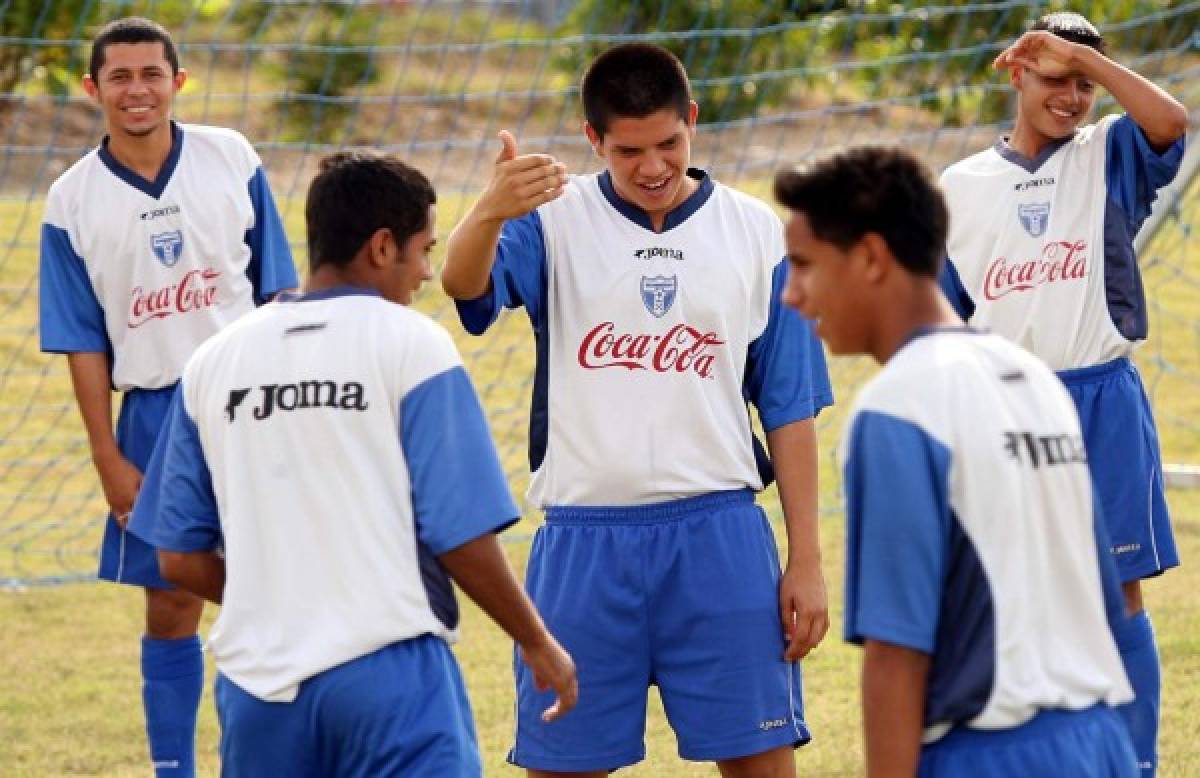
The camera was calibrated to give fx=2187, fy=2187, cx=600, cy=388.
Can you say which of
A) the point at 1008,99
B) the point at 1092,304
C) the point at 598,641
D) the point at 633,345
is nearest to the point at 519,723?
the point at 598,641

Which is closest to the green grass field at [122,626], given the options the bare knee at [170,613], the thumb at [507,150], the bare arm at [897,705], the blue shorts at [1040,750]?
the bare knee at [170,613]

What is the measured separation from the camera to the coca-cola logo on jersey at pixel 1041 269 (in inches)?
199

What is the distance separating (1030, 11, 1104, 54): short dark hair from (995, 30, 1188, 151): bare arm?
0.27 ft

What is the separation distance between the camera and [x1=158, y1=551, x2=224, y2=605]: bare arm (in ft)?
12.1

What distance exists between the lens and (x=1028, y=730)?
2939 mm

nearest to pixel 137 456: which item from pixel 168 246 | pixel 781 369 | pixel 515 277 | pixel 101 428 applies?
pixel 101 428

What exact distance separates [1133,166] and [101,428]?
8.69ft

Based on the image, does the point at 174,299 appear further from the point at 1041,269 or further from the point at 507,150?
the point at 1041,269

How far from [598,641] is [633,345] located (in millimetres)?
598

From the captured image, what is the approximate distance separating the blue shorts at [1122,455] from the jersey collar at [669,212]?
3.48 ft

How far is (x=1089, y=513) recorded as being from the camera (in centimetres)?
299

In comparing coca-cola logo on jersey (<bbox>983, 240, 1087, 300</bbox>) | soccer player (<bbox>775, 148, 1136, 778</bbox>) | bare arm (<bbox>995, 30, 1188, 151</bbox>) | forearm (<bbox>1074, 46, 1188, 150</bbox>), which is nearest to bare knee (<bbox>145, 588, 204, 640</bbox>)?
coca-cola logo on jersey (<bbox>983, 240, 1087, 300</bbox>)

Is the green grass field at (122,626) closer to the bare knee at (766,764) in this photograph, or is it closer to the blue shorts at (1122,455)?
the blue shorts at (1122,455)

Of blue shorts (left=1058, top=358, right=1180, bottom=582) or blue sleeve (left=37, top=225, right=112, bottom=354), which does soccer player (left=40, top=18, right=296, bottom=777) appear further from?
blue shorts (left=1058, top=358, right=1180, bottom=582)
